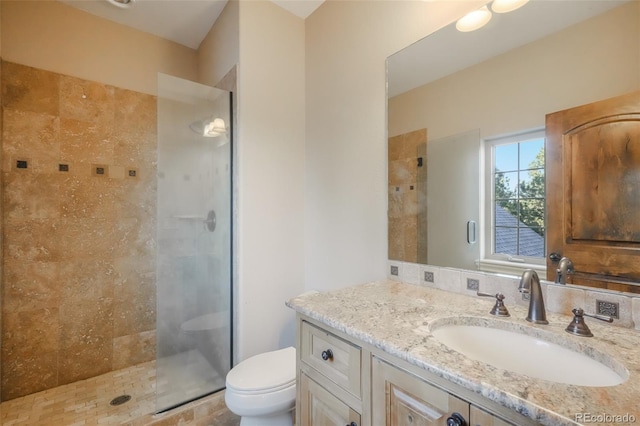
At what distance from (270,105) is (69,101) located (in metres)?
1.44

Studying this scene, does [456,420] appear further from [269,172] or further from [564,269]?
[269,172]

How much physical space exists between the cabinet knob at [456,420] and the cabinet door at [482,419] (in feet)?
0.05

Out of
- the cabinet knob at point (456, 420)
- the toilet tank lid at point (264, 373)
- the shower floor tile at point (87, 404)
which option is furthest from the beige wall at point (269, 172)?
the cabinet knob at point (456, 420)

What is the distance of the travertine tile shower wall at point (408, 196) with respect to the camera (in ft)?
4.68

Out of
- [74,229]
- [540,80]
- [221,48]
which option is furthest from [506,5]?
[74,229]

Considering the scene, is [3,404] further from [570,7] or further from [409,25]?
[570,7]

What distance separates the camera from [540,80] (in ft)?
3.37

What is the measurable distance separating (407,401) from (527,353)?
1.39 ft

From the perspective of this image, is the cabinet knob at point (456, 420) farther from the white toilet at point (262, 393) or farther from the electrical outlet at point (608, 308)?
the white toilet at point (262, 393)

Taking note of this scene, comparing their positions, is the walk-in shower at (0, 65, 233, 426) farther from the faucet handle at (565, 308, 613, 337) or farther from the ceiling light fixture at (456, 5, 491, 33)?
the faucet handle at (565, 308, 613, 337)

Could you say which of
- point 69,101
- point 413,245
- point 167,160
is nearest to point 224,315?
point 167,160

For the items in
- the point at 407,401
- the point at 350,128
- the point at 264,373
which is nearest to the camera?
the point at 407,401

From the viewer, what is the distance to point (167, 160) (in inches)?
66.1

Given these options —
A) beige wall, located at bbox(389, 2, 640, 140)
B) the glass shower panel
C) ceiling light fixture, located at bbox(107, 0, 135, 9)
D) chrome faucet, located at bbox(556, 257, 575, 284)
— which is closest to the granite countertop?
chrome faucet, located at bbox(556, 257, 575, 284)
